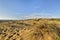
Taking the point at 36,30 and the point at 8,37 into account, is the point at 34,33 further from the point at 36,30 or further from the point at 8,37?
the point at 8,37

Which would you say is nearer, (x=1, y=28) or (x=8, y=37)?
(x=8, y=37)

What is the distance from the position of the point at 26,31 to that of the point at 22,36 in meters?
0.59

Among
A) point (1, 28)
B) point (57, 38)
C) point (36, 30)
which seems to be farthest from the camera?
point (1, 28)

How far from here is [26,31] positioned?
14.3m

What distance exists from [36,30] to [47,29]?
943 millimetres

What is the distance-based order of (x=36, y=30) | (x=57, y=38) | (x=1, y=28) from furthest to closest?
(x=1, y=28) → (x=36, y=30) → (x=57, y=38)

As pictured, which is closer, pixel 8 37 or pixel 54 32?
pixel 54 32

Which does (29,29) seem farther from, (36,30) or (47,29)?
(47,29)

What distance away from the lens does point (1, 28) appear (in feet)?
52.3

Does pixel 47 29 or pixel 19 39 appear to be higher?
pixel 47 29

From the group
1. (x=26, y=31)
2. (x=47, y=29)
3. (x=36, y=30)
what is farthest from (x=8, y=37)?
(x=47, y=29)

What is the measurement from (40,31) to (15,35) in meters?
2.28

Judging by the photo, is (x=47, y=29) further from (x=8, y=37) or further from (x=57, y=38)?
(x=8, y=37)

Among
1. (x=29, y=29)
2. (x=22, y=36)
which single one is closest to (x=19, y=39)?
(x=22, y=36)
